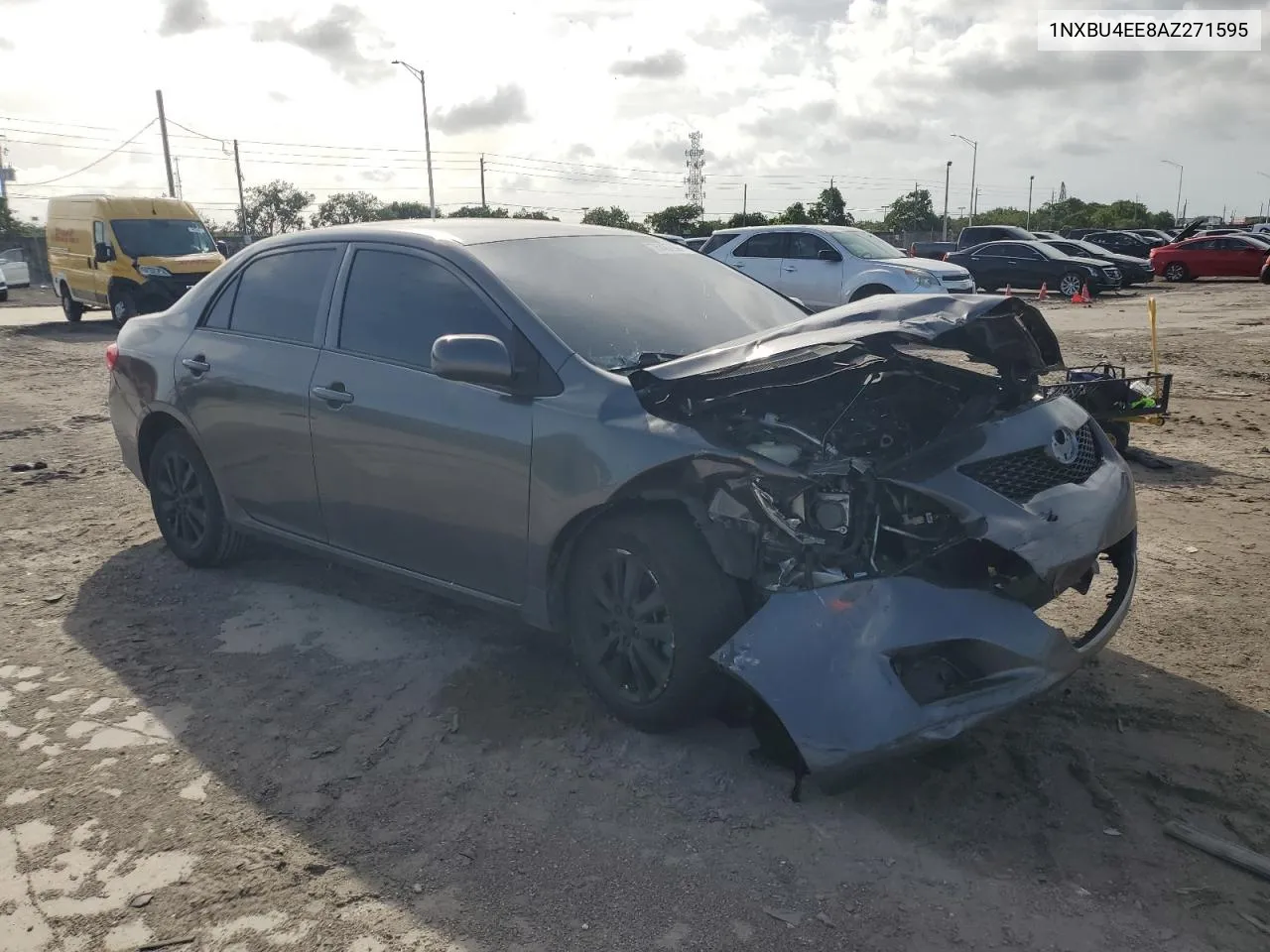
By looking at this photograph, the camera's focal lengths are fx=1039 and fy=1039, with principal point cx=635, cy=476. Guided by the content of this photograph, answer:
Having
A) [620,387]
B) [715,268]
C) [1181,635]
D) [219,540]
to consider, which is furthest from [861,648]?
[219,540]

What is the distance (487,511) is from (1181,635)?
2.90m

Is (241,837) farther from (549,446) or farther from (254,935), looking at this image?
(549,446)

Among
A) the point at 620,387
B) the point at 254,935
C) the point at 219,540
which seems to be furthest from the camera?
the point at 219,540

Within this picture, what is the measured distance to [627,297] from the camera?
4199 mm

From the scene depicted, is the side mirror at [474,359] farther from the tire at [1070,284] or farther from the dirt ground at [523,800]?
the tire at [1070,284]

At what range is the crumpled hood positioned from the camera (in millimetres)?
3318

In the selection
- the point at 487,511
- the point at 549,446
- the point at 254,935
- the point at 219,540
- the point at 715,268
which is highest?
the point at 715,268

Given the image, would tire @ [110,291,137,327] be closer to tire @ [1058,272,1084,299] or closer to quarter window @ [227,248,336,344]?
quarter window @ [227,248,336,344]

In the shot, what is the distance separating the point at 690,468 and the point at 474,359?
0.88m

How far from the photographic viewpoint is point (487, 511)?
3850 millimetres

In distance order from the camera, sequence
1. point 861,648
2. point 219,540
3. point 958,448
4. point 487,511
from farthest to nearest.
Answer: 1. point 219,540
2. point 487,511
3. point 958,448
4. point 861,648

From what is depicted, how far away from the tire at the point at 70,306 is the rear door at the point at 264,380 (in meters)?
17.9

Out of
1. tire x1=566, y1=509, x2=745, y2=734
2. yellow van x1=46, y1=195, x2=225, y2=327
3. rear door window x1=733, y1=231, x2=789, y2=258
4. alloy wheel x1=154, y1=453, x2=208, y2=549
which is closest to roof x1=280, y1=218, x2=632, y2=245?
alloy wheel x1=154, y1=453, x2=208, y2=549

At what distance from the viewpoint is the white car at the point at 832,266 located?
1384 centimetres
